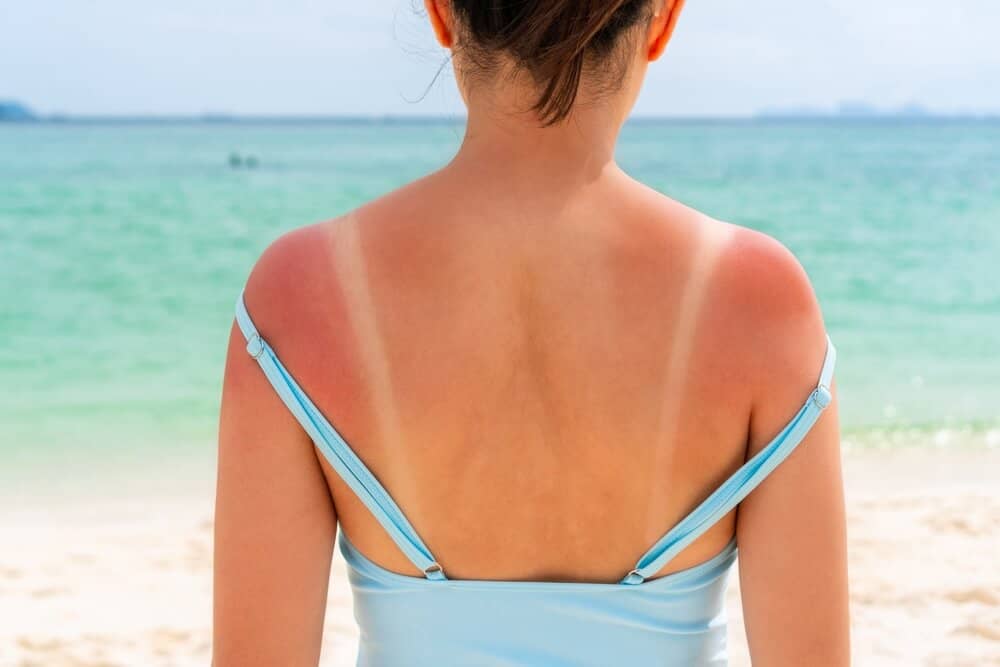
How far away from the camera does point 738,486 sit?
1036 millimetres

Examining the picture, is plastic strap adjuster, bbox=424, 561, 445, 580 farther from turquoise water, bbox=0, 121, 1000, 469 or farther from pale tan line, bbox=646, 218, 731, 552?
turquoise water, bbox=0, 121, 1000, 469

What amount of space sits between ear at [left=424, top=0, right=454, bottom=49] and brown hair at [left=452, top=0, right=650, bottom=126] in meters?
0.02

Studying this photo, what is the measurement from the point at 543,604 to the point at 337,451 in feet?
0.84

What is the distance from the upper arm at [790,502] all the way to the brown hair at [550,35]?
0.74ft

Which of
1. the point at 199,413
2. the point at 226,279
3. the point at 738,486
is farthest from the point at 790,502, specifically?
the point at 226,279

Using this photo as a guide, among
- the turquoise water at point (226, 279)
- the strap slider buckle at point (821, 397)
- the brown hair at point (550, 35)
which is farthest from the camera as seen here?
the turquoise water at point (226, 279)

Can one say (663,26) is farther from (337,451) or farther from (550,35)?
(337,451)

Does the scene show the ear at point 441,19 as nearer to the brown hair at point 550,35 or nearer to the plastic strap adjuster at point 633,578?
the brown hair at point 550,35

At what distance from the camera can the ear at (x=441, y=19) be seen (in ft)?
3.29

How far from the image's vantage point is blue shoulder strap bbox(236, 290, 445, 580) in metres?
1.01

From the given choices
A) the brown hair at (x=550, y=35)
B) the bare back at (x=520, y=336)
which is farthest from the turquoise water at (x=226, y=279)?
the brown hair at (x=550, y=35)

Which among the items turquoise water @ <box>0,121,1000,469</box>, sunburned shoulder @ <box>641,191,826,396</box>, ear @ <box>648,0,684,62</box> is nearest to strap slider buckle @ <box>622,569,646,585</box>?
sunburned shoulder @ <box>641,191,826,396</box>

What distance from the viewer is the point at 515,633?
3.55ft

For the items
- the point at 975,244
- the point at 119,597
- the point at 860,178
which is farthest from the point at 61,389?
the point at 860,178
